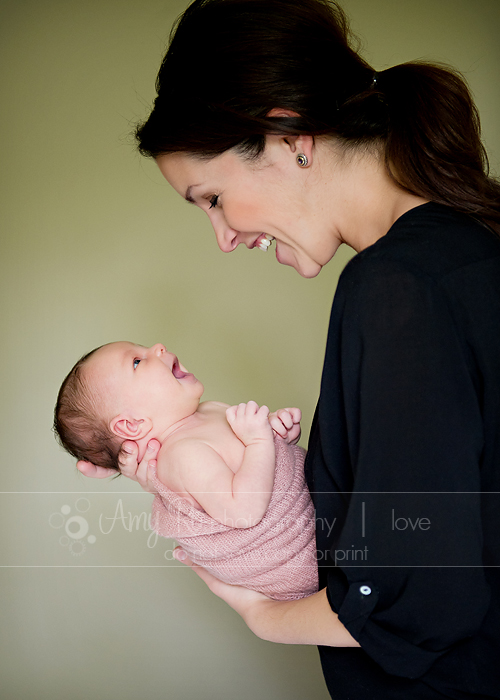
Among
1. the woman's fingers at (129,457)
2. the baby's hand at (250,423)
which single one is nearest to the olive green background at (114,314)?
the woman's fingers at (129,457)

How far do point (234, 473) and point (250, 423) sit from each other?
0.36ft

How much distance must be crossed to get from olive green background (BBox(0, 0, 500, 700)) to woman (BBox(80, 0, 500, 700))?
1320mm

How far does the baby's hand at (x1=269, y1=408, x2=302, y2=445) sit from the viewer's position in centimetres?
143

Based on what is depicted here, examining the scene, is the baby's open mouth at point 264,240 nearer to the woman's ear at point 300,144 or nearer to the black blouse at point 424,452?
the woman's ear at point 300,144

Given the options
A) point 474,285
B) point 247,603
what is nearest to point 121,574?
point 247,603

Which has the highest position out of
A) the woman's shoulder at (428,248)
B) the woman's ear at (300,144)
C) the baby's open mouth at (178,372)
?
the woman's ear at (300,144)

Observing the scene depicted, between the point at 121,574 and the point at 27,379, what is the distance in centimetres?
85

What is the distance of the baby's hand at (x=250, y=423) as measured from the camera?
4.21 feet

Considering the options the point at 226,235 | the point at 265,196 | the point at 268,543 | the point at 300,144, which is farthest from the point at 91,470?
the point at 300,144

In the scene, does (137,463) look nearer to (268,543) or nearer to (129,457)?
(129,457)

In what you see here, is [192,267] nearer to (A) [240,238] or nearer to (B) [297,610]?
(A) [240,238]

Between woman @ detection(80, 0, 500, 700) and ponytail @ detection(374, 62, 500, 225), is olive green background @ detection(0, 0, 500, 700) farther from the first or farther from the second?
ponytail @ detection(374, 62, 500, 225)

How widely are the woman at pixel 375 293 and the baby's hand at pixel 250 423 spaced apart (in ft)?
0.41

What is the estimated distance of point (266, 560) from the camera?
122 cm
